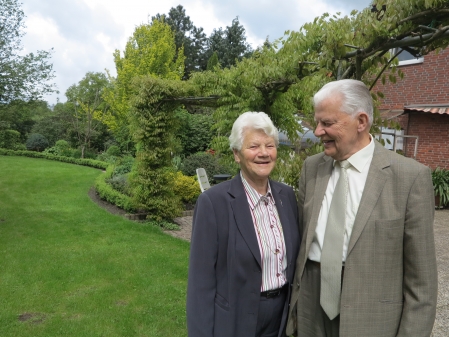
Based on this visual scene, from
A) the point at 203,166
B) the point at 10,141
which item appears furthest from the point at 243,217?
the point at 10,141

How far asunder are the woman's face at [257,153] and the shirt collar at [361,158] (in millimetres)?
422

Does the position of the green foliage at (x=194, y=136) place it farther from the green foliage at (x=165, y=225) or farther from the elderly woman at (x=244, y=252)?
the elderly woman at (x=244, y=252)

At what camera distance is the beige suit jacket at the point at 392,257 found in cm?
165

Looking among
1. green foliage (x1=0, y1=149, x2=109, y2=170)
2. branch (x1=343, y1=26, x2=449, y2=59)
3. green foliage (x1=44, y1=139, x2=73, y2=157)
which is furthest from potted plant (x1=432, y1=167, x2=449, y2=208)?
green foliage (x1=44, y1=139, x2=73, y2=157)

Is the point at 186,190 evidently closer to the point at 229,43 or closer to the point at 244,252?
the point at 244,252

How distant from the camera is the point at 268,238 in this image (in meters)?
1.97

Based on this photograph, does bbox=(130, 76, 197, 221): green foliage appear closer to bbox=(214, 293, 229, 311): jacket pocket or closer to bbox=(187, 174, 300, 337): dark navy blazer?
bbox=(187, 174, 300, 337): dark navy blazer

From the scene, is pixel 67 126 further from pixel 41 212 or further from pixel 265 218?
pixel 265 218

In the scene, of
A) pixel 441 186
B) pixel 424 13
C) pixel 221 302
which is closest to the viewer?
pixel 221 302

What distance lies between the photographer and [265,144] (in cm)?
201

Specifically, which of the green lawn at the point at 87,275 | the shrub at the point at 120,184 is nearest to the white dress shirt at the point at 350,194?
the green lawn at the point at 87,275

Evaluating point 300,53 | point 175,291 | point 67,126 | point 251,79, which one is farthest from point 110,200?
point 67,126

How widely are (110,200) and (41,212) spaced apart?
190cm

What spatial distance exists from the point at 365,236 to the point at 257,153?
67 cm
